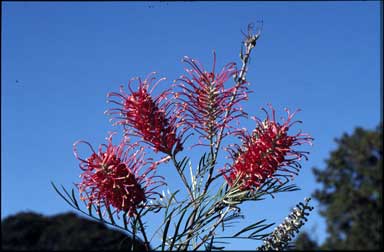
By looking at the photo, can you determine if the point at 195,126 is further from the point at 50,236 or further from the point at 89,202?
the point at 50,236

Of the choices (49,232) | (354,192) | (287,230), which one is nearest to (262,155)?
(287,230)

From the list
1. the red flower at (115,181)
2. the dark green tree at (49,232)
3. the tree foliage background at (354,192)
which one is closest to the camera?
the red flower at (115,181)

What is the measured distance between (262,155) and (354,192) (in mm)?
16882

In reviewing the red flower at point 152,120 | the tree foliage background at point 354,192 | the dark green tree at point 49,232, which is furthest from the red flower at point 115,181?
the tree foliage background at point 354,192

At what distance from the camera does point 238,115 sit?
108 cm

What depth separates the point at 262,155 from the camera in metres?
1.03

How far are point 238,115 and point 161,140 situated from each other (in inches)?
4.6

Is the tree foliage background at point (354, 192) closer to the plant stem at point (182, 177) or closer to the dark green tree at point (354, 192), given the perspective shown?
the dark green tree at point (354, 192)

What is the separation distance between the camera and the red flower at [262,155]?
103 cm

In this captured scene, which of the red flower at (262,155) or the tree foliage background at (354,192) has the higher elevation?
the tree foliage background at (354,192)

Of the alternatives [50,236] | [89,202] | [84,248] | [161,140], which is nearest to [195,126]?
[161,140]

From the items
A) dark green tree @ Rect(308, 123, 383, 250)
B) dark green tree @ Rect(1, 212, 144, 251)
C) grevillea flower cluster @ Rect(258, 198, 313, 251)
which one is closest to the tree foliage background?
dark green tree @ Rect(308, 123, 383, 250)

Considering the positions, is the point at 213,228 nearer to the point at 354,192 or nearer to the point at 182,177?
the point at 182,177

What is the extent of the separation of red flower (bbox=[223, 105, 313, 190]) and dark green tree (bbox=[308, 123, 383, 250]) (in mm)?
15035
